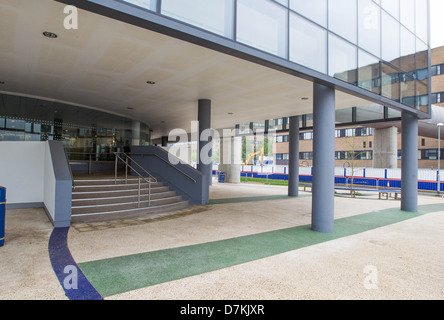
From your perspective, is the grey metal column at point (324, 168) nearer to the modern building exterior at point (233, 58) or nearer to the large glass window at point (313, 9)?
the modern building exterior at point (233, 58)

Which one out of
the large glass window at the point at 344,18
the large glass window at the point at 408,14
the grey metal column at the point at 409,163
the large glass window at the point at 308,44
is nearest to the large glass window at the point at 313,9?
the large glass window at the point at 308,44

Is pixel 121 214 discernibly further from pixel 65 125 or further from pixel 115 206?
pixel 65 125

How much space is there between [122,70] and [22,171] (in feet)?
15.6

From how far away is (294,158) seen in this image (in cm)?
1473

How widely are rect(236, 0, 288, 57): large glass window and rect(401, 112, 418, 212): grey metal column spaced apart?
7738 millimetres

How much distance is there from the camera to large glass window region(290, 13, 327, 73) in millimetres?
6742

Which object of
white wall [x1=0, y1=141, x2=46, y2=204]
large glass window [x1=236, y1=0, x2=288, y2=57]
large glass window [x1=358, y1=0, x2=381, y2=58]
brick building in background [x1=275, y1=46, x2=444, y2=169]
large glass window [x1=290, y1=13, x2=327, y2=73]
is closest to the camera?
large glass window [x1=236, y1=0, x2=288, y2=57]

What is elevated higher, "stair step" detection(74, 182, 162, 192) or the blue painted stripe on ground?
"stair step" detection(74, 182, 162, 192)

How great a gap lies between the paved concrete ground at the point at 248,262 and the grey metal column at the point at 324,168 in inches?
28.1

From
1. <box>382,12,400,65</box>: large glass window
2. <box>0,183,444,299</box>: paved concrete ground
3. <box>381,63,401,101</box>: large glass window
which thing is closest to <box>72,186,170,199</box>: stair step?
<box>0,183,444,299</box>: paved concrete ground

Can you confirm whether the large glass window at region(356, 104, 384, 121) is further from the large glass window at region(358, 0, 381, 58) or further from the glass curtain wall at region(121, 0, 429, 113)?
the large glass window at region(358, 0, 381, 58)

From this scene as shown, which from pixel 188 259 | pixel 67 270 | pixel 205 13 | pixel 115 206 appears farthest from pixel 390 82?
pixel 67 270

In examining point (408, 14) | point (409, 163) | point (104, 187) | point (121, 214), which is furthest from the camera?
point (409, 163)
